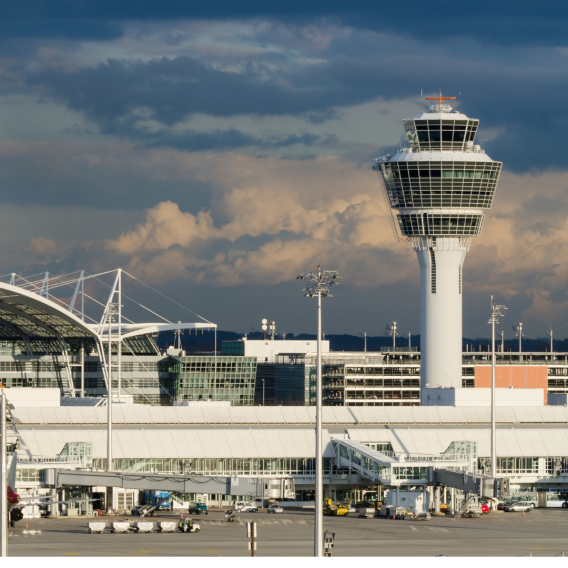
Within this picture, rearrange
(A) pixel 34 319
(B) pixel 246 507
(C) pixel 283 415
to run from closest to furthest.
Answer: (B) pixel 246 507, (C) pixel 283 415, (A) pixel 34 319

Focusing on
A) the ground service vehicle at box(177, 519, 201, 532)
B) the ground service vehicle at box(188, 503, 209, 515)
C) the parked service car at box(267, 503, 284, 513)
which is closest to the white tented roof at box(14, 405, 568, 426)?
the ground service vehicle at box(188, 503, 209, 515)

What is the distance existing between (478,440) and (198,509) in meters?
30.0

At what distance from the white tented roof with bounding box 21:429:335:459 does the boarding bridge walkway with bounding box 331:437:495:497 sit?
2.94m

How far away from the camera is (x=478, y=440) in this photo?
327ft

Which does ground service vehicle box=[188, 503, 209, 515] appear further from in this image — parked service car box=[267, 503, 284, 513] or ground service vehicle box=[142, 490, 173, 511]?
parked service car box=[267, 503, 284, 513]

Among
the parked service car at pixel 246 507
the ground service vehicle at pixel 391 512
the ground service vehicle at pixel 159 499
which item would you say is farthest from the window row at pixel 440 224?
the ground service vehicle at pixel 159 499

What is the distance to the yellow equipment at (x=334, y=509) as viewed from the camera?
83.2m

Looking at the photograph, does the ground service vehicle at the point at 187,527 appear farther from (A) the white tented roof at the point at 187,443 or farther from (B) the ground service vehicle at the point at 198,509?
(A) the white tented roof at the point at 187,443

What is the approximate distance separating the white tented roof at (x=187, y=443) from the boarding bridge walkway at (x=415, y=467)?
9.65 ft

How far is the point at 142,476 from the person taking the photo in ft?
260

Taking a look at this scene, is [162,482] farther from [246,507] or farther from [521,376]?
[521,376]

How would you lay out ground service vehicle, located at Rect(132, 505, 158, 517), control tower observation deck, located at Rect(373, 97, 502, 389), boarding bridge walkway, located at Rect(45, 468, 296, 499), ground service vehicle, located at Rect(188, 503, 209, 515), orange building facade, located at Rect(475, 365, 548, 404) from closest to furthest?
boarding bridge walkway, located at Rect(45, 468, 296, 499) < ground service vehicle, located at Rect(132, 505, 158, 517) < ground service vehicle, located at Rect(188, 503, 209, 515) < control tower observation deck, located at Rect(373, 97, 502, 389) < orange building facade, located at Rect(475, 365, 548, 404)

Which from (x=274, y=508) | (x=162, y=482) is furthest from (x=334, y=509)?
(x=162, y=482)

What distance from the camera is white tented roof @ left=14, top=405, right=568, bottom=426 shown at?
345ft
